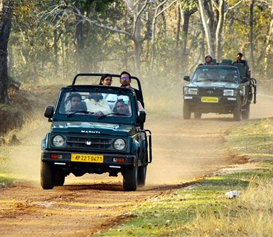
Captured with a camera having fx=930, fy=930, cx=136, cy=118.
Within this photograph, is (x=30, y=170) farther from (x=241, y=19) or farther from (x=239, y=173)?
(x=241, y=19)

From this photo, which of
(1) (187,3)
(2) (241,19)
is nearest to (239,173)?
(1) (187,3)

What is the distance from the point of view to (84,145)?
44.7 ft

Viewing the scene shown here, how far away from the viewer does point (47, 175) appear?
13.8 meters

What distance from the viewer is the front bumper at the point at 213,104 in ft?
94.9

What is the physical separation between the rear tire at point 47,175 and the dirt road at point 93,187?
0.11 metres

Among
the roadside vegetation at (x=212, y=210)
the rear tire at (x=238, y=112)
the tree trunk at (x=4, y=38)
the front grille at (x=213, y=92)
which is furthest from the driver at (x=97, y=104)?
the rear tire at (x=238, y=112)

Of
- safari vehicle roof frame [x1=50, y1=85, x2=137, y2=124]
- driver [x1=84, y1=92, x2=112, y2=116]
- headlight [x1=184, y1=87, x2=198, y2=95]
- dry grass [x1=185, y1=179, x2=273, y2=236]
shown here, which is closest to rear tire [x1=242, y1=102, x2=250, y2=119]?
headlight [x1=184, y1=87, x2=198, y2=95]

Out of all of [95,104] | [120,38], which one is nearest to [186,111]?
[95,104]

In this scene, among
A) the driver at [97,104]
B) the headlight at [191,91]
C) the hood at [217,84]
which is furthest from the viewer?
the headlight at [191,91]

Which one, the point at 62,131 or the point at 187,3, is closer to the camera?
the point at 62,131

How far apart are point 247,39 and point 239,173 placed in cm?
5510

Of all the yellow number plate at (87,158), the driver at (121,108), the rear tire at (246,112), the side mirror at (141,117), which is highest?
the driver at (121,108)

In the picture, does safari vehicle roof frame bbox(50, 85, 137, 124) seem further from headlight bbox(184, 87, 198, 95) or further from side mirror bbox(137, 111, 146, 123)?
headlight bbox(184, 87, 198, 95)

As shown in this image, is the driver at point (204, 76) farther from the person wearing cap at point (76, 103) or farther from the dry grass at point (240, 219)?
the dry grass at point (240, 219)
